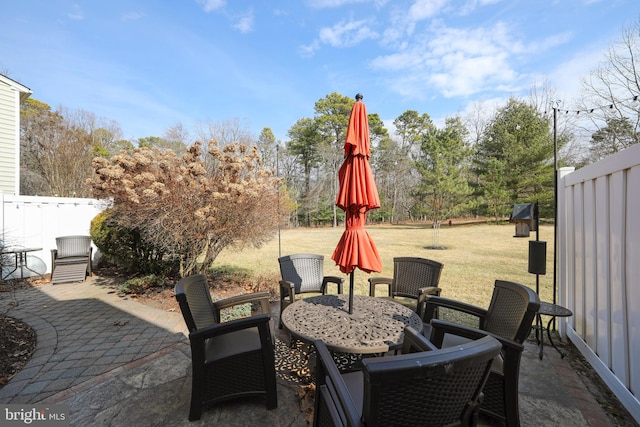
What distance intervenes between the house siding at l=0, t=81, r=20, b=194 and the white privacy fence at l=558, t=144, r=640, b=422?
41.3 feet

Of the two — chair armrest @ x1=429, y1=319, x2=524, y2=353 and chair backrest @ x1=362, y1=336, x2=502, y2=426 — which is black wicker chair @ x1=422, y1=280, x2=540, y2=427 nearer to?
chair armrest @ x1=429, y1=319, x2=524, y2=353

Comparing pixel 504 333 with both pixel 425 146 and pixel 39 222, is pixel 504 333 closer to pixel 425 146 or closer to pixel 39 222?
pixel 39 222

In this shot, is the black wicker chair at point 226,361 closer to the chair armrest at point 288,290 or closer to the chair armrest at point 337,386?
the chair armrest at point 337,386

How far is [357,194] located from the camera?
2.22 m

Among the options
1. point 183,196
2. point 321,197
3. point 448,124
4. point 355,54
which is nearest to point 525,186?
point 448,124

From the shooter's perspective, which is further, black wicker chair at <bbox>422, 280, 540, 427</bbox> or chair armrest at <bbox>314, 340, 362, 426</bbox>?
black wicker chair at <bbox>422, 280, 540, 427</bbox>

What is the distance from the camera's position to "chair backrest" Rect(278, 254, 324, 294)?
145 inches

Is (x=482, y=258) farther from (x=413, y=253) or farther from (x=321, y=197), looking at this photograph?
(x=321, y=197)

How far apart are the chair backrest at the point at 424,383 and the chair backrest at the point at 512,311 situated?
100 cm

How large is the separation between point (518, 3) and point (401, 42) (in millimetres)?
2766

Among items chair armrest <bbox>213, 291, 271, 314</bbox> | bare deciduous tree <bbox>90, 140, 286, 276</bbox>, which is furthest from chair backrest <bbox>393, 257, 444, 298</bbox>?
bare deciduous tree <bbox>90, 140, 286, 276</bbox>

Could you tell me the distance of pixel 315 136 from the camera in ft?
79.3

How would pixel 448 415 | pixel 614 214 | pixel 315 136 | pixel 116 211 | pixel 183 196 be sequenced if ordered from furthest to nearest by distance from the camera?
pixel 315 136, pixel 116 211, pixel 183 196, pixel 614 214, pixel 448 415

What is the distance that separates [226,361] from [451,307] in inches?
75.4
